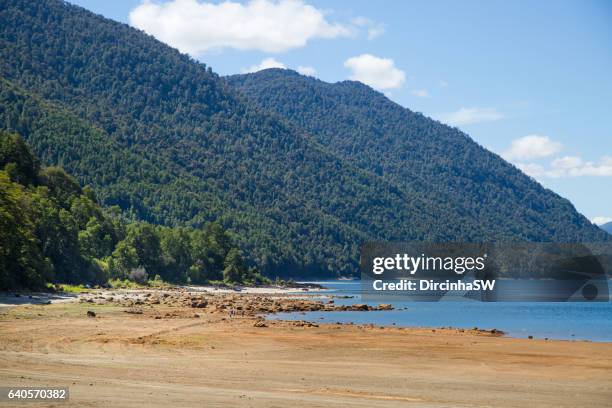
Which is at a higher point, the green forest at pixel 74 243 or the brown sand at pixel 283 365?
the green forest at pixel 74 243

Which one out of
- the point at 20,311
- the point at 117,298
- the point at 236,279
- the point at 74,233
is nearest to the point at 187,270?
the point at 236,279

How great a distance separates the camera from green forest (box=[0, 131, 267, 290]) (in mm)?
71750

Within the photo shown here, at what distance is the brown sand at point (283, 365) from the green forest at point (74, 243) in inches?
838

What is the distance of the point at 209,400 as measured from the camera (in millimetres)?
23750

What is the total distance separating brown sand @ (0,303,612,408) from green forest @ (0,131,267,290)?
21289mm

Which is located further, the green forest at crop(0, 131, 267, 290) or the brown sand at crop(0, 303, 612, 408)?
the green forest at crop(0, 131, 267, 290)

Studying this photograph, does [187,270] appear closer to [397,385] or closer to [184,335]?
[184,335]

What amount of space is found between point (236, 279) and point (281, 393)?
132 meters

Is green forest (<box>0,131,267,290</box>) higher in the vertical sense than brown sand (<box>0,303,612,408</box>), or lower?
higher

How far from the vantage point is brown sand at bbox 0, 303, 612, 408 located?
82.5 feet

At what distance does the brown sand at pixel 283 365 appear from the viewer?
25.2 m

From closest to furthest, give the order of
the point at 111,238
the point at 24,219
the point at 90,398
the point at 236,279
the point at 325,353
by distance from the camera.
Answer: the point at 90,398, the point at 325,353, the point at 24,219, the point at 111,238, the point at 236,279

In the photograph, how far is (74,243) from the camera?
9825cm

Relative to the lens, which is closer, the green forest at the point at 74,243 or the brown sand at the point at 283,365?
the brown sand at the point at 283,365
